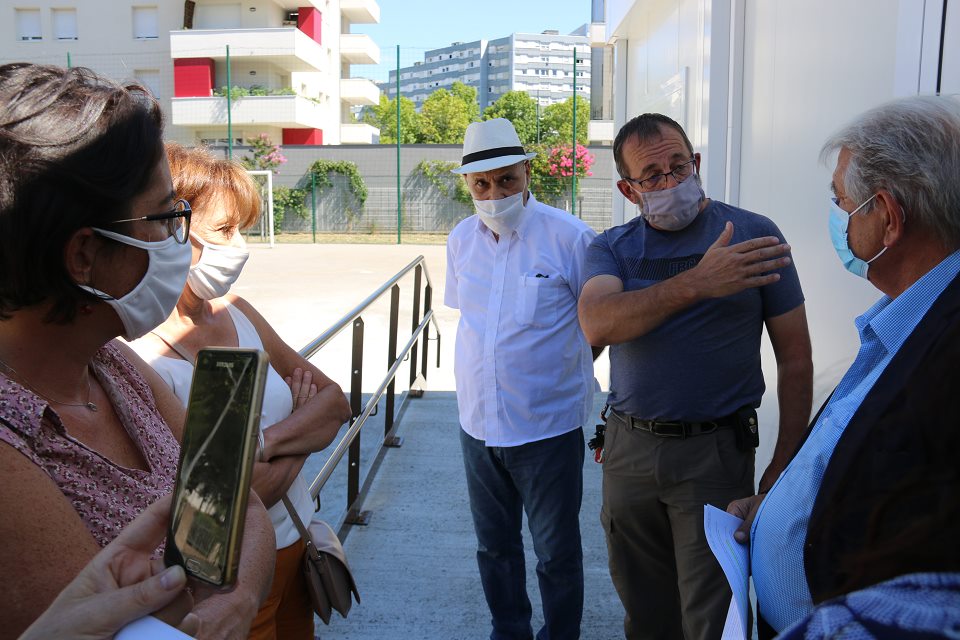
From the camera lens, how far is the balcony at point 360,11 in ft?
138

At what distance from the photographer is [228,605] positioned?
3.51ft

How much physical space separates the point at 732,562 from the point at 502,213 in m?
1.65

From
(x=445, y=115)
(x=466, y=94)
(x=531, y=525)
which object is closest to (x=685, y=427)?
(x=531, y=525)

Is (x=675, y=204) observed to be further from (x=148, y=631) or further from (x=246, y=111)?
(x=246, y=111)

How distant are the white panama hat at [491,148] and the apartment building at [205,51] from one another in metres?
27.2

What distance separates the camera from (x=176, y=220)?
1348 millimetres

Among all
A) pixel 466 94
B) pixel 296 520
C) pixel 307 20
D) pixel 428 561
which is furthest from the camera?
pixel 466 94

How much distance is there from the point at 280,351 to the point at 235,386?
135 centimetres

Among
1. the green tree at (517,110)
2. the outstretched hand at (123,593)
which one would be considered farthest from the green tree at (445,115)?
the outstretched hand at (123,593)

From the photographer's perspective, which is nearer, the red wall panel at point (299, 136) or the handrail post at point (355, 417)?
the handrail post at point (355, 417)

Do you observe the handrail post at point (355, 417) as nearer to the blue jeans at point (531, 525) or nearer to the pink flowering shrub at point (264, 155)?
the blue jeans at point (531, 525)

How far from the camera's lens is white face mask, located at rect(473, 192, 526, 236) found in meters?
2.83

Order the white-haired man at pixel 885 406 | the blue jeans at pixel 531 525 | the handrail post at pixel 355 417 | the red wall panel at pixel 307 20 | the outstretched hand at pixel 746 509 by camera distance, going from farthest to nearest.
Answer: the red wall panel at pixel 307 20 < the handrail post at pixel 355 417 < the blue jeans at pixel 531 525 < the outstretched hand at pixel 746 509 < the white-haired man at pixel 885 406

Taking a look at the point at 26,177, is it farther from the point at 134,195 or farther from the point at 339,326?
the point at 339,326
